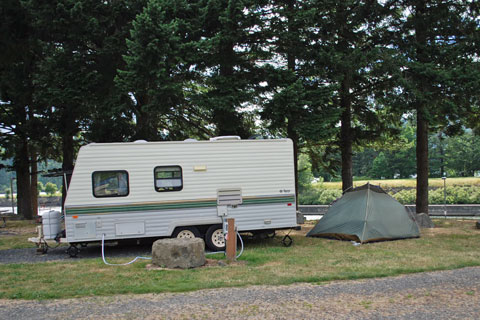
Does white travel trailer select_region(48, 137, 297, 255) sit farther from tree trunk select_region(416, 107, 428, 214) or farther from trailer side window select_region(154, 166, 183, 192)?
tree trunk select_region(416, 107, 428, 214)

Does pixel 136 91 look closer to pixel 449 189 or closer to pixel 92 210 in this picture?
pixel 92 210

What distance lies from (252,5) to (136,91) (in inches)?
166

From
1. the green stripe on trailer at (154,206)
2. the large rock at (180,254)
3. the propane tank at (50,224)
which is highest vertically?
the green stripe on trailer at (154,206)

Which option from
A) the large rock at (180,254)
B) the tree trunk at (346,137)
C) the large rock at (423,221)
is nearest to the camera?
the large rock at (180,254)

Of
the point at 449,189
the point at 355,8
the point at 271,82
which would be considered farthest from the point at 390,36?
the point at 449,189

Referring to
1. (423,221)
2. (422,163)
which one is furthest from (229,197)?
(422,163)

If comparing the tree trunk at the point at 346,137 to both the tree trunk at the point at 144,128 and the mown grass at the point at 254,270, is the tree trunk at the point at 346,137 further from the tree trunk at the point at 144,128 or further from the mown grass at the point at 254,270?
the tree trunk at the point at 144,128

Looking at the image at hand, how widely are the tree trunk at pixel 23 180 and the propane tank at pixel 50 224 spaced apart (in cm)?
1079

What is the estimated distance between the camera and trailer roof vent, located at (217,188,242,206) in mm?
10766

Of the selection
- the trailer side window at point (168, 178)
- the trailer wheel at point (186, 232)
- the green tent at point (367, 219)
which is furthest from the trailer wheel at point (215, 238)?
the green tent at point (367, 219)

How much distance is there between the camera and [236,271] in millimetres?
7926

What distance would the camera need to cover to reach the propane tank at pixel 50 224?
10.5 metres

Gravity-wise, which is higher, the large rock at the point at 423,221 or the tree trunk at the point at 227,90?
the tree trunk at the point at 227,90

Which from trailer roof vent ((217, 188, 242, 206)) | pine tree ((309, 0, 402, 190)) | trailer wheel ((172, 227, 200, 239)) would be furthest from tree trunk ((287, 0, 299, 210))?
trailer wheel ((172, 227, 200, 239))
